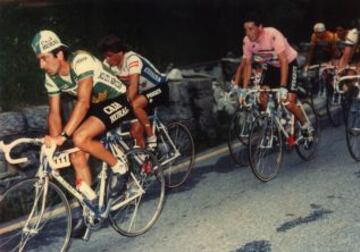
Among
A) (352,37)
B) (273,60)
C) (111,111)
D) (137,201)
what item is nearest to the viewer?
(111,111)

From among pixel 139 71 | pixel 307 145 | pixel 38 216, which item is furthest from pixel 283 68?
pixel 38 216

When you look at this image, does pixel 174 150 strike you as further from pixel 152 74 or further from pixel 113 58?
pixel 113 58

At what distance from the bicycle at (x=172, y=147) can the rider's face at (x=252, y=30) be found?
1.45 metres

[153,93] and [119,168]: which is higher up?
[153,93]

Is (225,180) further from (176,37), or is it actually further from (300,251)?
Answer: (176,37)

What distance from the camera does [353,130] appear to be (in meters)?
7.66

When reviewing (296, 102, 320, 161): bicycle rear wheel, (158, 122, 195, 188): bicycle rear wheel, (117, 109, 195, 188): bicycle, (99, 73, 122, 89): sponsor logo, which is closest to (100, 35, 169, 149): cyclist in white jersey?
(117, 109, 195, 188): bicycle

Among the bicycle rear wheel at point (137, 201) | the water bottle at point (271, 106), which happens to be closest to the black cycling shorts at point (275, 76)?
the water bottle at point (271, 106)

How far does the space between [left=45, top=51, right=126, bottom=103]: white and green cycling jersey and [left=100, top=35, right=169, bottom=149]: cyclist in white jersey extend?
93 centimetres

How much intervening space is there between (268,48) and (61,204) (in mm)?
3823

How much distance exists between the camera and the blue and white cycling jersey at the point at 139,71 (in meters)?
6.60

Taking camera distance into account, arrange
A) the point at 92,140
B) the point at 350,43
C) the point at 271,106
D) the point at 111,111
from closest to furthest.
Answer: the point at 92,140 < the point at 111,111 < the point at 271,106 < the point at 350,43

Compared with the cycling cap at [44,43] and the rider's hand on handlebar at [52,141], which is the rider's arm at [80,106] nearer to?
the rider's hand on handlebar at [52,141]

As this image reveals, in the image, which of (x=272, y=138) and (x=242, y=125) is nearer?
(x=272, y=138)
